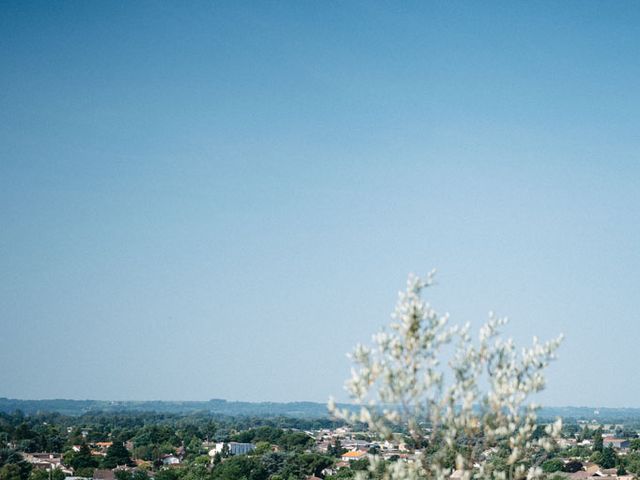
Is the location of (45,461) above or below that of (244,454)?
below

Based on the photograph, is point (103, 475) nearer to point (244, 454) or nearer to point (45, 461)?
point (45, 461)

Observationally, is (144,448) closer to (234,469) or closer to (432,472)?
(234,469)

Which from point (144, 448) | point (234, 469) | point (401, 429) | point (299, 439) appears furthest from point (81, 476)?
point (401, 429)

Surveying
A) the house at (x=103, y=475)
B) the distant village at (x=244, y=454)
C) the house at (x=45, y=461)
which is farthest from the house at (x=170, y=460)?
the house at (x=103, y=475)

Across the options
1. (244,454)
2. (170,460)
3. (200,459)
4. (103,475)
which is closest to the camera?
(103,475)

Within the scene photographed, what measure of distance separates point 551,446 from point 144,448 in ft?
239

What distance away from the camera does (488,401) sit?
7.60m

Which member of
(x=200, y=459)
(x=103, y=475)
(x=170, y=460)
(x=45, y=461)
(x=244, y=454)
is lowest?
(x=103, y=475)

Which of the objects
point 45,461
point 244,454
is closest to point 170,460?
point 244,454

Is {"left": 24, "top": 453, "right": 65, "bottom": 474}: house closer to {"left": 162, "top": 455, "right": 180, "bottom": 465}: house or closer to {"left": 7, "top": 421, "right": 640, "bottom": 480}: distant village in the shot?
{"left": 7, "top": 421, "right": 640, "bottom": 480}: distant village

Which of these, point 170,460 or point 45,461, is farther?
point 170,460

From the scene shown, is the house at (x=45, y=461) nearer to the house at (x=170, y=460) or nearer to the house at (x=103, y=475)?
the house at (x=103, y=475)

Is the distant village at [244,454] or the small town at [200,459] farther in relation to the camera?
the distant village at [244,454]

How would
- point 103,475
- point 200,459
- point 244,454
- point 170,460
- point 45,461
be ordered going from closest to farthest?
point 103,475, point 200,459, point 45,461, point 244,454, point 170,460
